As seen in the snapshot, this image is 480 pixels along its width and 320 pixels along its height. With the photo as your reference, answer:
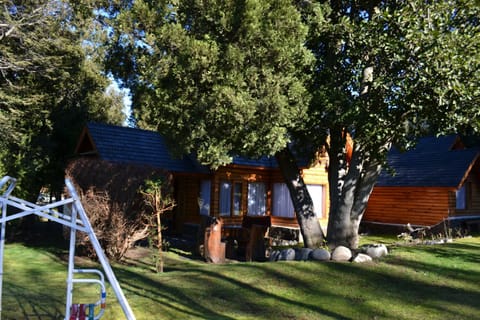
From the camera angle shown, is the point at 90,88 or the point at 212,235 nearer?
the point at 212,235

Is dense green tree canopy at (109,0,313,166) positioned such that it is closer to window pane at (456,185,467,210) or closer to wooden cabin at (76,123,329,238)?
wooden cabin at (76,123,329,238)

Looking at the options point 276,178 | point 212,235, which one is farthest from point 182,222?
point 212,235

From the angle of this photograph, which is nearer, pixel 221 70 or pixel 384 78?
pixel 221 70

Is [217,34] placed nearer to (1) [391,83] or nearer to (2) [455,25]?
(1) [391,83]

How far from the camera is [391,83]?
10.7 meters

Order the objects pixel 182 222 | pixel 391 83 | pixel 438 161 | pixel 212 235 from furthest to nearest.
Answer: pixel 438 161
pixel 182 222
pixel 212 235
pixel 391 83

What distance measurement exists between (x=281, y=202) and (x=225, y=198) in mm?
2924

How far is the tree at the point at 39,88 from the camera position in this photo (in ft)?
Result: 54.7

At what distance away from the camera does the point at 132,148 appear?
1892cm

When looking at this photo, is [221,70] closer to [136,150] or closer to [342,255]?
[342,255]

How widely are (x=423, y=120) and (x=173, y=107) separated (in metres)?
6.72

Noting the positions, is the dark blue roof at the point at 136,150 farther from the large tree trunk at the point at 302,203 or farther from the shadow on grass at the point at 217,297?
the shadow on grass at the point at 217,297

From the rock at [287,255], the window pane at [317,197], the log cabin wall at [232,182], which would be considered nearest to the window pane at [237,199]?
the log cabin wall at [232,182]

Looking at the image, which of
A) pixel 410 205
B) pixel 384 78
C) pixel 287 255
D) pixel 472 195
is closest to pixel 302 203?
pixel 287 255
